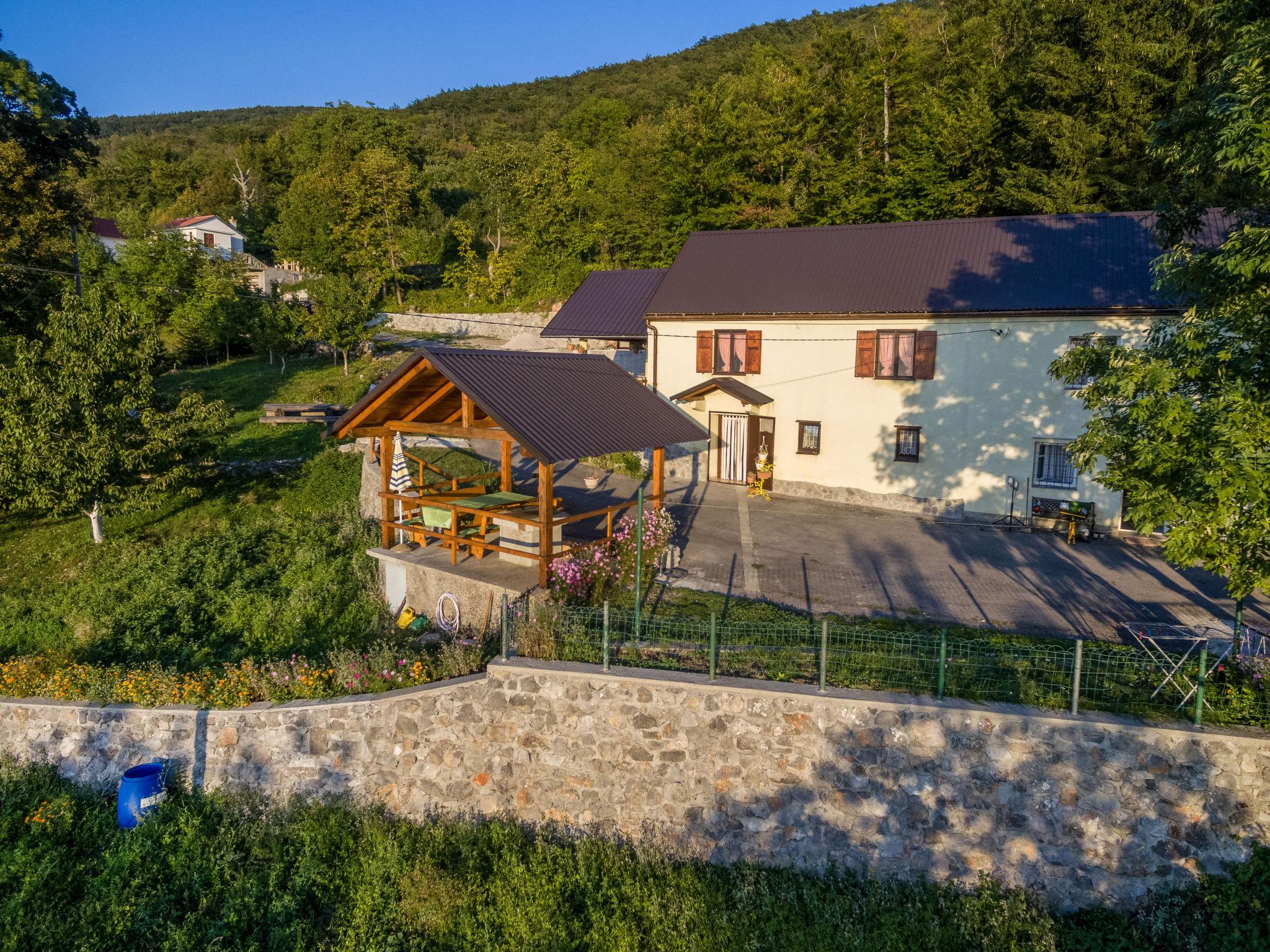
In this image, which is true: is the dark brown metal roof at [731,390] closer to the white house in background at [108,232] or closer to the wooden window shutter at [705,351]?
the wooden window shutter at [705,351]

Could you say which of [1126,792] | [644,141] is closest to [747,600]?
[1126,792]

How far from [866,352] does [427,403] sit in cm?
1202

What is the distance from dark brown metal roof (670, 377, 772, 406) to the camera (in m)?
20.6

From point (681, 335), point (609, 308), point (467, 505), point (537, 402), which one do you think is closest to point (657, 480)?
point (537, 402)

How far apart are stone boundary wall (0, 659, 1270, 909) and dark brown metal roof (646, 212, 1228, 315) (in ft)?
41.5

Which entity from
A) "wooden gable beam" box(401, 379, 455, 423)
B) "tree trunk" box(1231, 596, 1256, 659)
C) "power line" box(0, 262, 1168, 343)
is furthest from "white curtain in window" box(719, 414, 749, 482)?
"tree trunk" box(1231, 596, 1256, 659)

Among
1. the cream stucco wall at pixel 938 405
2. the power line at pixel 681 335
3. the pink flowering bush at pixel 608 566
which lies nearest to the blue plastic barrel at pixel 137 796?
the pink flowering bush at pixel 608 566

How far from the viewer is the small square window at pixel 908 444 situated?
19.1 meters

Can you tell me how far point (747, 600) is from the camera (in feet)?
37.8

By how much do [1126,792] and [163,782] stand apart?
1105 centimetres

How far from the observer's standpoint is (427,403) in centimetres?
1276

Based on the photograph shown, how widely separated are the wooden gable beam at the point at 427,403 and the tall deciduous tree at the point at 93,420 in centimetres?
571

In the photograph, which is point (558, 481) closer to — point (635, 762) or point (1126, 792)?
point (635, 762)

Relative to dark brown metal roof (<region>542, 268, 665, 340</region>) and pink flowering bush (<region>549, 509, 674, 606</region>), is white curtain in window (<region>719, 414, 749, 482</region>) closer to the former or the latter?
dark brown metal roof (<region>542, 268, 665, 340</region>)
